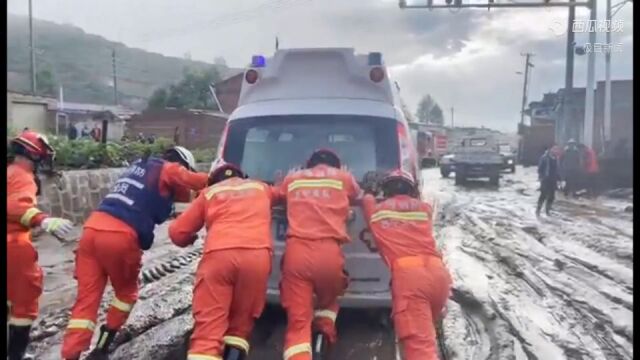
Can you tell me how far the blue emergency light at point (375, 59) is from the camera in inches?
183

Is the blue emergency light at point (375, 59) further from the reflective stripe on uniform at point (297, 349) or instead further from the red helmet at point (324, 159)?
the reflective stripe on uniform at point (297, 349)

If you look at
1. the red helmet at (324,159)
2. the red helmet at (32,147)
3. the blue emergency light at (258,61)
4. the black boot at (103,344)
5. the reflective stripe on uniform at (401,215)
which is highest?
the blue emergency light at (258,61)

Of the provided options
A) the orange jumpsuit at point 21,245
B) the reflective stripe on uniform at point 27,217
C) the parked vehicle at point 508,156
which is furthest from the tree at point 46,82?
the reflective stripe on uniform at point 27,217

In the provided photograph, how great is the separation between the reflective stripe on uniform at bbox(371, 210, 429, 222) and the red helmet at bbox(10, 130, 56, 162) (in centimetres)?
190

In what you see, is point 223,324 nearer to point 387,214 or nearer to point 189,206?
point 189,206

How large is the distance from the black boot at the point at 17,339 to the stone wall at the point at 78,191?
4.77 m

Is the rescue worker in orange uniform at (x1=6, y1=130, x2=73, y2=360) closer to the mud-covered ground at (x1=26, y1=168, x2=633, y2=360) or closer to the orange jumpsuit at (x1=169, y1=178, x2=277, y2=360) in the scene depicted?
the mud-covered ground at (x1=26, y1=168, x2=633, y2=360)

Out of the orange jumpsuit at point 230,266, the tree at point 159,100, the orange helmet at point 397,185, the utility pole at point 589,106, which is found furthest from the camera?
the tree at point 159,100

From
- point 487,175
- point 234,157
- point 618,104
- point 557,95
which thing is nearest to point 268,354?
point 234,157

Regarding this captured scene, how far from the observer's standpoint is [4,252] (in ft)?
10.5

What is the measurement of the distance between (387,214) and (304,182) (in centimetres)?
49

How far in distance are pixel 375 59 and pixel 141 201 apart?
199 cm

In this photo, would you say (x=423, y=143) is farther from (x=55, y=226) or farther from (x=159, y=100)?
(x=159, y=100)

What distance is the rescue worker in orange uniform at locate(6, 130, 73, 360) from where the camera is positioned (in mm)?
3352
